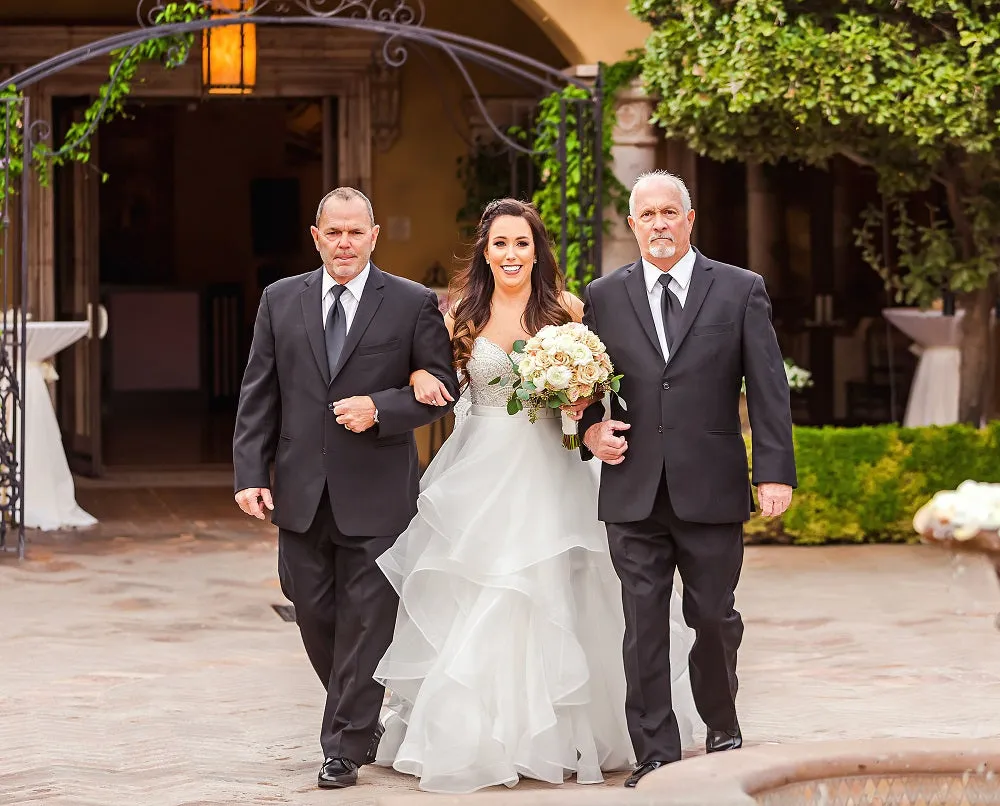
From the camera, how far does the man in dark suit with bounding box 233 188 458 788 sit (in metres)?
4.98

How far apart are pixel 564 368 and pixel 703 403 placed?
0.43m

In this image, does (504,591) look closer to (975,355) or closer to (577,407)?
(577,407)

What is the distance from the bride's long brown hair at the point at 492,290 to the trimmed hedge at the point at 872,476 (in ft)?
15.8

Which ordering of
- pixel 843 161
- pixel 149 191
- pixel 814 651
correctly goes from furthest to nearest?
pixel 149 191
pixel 843 161
pixel 814 651

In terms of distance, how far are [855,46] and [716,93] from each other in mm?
793

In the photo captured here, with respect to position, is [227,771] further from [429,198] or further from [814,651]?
[429,198]

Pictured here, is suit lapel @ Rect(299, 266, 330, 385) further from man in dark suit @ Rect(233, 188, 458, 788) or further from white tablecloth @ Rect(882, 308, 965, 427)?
white tablecloth @ Rect(882, 308, 965, 427)

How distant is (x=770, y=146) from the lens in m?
9.80

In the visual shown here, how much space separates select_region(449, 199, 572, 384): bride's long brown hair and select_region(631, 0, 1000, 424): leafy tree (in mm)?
4132

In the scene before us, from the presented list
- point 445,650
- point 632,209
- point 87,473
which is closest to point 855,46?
point 632,209

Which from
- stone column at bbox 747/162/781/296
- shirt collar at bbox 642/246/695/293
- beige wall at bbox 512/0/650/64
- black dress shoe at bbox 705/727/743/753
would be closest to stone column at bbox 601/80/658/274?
beige wall at bbox 512/0/650/64

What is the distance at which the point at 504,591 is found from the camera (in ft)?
16.5

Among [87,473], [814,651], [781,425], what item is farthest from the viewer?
[87,473]

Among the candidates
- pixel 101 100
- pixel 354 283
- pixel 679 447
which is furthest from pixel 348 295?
pixel 101 100
